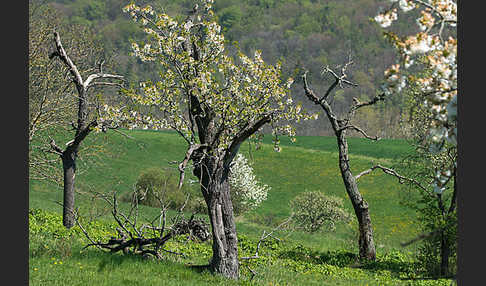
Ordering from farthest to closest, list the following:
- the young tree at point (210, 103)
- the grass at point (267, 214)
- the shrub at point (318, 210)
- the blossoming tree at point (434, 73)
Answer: the shrub at point (318, 210) < the young tree at point (210, 103) < the grass at point (267, 214) < the blossoming tree at point (434, 73)

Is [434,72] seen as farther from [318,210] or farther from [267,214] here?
[267,214]

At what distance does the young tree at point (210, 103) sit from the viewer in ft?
36.5

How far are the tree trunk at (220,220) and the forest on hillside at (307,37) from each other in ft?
194

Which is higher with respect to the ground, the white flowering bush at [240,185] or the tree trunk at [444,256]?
the white flowering bush at [240,185]

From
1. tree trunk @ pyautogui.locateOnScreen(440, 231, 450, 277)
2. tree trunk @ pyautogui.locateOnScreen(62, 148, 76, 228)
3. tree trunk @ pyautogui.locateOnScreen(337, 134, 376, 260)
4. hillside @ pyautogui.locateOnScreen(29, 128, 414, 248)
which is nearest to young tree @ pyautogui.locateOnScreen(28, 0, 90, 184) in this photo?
tree trunk @ pyautogui.locateOnScreen(62, 148, 76, 228)

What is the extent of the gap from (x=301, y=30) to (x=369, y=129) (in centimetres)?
4805

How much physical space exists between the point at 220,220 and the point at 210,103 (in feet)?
9.04

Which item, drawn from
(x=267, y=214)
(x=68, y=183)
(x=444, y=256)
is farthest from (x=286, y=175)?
(x=444, y=256)

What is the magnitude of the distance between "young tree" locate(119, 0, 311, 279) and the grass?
0.82 meters

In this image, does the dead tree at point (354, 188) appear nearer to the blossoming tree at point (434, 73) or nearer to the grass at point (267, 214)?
the grass at point (267, 214)

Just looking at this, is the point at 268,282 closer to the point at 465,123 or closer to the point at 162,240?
the point at 162,240

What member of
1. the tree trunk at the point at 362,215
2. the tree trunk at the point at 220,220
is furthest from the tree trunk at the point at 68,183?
the tree trunk at the point at 362,215

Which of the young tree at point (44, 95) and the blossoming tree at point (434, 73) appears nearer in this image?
the blossoming tree at point (434, 73)

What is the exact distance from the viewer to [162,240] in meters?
11.6
